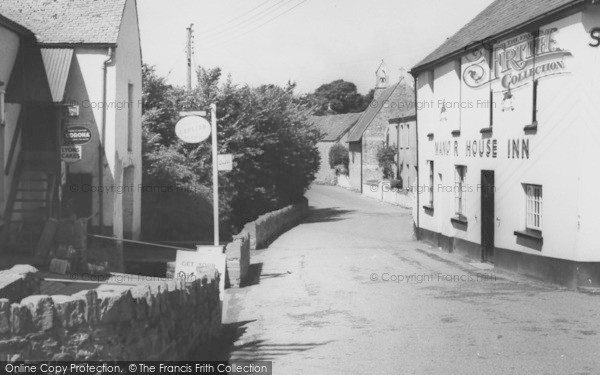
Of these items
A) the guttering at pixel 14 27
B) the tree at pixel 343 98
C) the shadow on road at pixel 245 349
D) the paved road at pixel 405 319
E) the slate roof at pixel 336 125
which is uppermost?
the tree at pixel 343 98

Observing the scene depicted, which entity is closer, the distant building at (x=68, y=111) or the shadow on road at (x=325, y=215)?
the distant building at (x=68, y=111)

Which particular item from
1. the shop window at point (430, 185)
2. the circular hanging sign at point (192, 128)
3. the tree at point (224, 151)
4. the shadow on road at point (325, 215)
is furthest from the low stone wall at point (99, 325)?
the shadow on road at point (325, 215)

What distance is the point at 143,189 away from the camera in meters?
24.9

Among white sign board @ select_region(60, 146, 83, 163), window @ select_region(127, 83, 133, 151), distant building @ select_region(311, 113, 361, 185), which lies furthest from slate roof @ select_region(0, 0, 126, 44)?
distant building @ select_region(311, 113, 361, 185)

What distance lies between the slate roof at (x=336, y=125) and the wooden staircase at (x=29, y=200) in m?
60.5

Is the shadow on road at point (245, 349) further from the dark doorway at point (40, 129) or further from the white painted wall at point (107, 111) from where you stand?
the white painted wall at point (107, 111)

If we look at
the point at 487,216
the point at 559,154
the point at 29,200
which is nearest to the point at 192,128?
the point at 29,200

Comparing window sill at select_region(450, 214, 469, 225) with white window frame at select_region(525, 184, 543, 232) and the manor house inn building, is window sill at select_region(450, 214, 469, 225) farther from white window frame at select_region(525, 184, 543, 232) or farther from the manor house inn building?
white window frame at select_region(525, 184, 543, 232)

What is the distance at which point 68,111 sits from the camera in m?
18.0

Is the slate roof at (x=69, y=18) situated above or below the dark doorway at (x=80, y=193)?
above

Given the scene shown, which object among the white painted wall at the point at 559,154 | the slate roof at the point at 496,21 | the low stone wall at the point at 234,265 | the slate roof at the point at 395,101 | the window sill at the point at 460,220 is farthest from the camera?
the slate roof at the point at 395,101

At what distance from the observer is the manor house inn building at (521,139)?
50.4ft

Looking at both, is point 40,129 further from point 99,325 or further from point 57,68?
point 99,325

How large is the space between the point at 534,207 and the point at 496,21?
676cm
